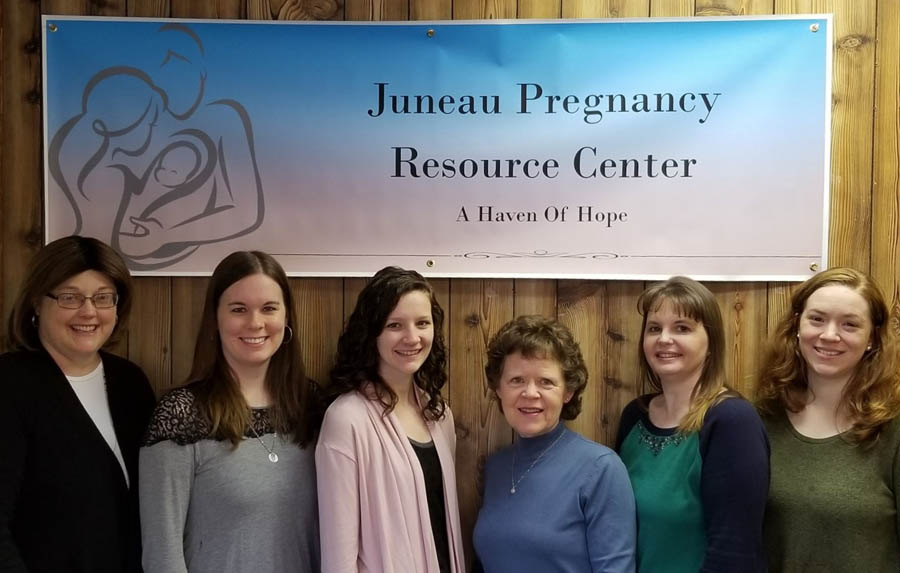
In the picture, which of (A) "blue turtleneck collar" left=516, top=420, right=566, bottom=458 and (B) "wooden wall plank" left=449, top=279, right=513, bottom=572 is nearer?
(A) "blue turtleneck collar" left=516, top=420, right=566, bottom=458

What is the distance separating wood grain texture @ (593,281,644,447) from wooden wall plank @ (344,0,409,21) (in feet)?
3.34

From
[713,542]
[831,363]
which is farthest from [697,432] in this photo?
[831,363]

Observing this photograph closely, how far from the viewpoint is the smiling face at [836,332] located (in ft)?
6.31

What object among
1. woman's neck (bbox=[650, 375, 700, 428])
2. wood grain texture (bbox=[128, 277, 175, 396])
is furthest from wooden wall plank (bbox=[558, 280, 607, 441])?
wood grain texture (bbox=[128, 277, 175, 396])

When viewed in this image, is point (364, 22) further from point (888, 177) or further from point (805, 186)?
point (888, 177)

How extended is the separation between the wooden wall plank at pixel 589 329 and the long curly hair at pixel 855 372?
0.45m

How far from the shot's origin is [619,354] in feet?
7.47

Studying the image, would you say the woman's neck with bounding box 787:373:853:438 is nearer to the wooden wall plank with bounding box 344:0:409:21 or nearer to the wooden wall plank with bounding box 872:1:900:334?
the wooden wall plank with bounding box 872:1:900:334

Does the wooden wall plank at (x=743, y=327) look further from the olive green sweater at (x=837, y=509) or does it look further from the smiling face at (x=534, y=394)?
the smiling face at (x=534, y=394)

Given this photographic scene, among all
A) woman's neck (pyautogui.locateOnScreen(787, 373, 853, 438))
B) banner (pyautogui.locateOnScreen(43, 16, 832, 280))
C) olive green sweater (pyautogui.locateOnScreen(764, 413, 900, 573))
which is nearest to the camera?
olive green sweater (pyautogui.locateOnScreen(764, 413, 900, 573))

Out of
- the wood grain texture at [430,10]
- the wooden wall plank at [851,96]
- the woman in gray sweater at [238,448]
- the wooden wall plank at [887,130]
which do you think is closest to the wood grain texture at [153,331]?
the woman in gray sweater at [238,448]

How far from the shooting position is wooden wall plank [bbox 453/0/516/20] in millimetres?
2242

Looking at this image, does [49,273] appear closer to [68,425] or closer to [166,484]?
[68,425]

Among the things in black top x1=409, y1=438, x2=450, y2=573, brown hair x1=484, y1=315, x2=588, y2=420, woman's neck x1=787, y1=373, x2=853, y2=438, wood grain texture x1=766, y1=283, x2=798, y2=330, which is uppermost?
wood grain texture x1=766, y1=283, x2=798, y2=330
